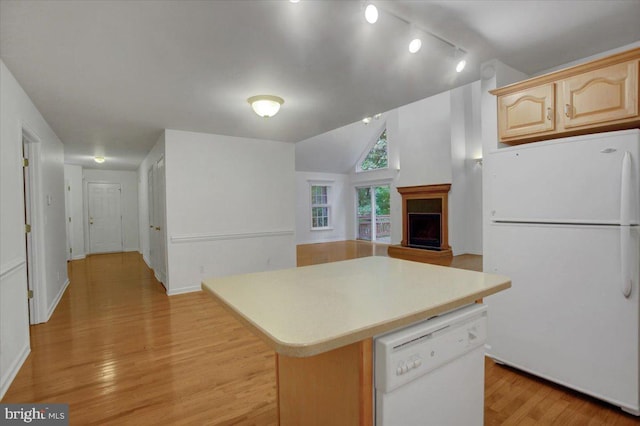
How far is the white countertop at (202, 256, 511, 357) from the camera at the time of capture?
883 millimetres

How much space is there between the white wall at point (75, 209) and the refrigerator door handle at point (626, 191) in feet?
31.9

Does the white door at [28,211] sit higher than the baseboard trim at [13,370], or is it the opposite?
the white door at [28,211]

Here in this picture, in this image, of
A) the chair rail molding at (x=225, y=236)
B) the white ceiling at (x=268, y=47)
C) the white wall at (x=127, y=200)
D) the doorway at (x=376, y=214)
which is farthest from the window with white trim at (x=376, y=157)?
the white wall at (x=127, y=200)

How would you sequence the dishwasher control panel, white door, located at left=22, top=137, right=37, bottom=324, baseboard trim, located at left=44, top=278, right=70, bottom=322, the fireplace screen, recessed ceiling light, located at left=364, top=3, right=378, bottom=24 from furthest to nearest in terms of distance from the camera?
the fireplace screen, baseboard trim, located at left=44, top=278, right=70, bottom=322, white door, located at left=22, top=137, right=37, bottom=324, recessed ceiling light, located at left=364, top=3, right=378, bottom=24, the dishwasher control panel

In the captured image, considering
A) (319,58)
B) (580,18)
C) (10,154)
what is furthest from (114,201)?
(580,18)

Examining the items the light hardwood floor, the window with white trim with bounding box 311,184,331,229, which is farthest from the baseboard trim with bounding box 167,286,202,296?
the window with white trim with bounding box 311,184,331,229

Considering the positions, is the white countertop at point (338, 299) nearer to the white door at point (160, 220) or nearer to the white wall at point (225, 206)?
the white wall at point (225, 206)

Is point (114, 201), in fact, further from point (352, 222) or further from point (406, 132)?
point (406, 132)

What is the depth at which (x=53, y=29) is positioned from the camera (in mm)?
1988

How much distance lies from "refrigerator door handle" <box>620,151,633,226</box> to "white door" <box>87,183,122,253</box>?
10.2 meters

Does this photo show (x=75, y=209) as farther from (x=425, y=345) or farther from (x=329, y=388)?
(x=425, y=345)

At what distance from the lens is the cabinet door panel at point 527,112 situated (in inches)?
86.4

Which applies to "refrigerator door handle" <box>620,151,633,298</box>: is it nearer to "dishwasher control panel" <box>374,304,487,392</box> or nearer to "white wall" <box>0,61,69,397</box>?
"dishwasher control panel" <box>374,304,487,392</box>

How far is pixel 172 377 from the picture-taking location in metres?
2.33
